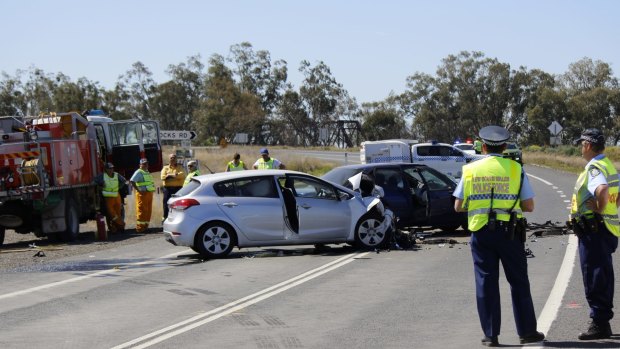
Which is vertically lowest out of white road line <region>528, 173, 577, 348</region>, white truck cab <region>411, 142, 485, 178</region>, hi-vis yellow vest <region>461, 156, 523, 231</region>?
white road line <region>528, 173, 577, 348</region>

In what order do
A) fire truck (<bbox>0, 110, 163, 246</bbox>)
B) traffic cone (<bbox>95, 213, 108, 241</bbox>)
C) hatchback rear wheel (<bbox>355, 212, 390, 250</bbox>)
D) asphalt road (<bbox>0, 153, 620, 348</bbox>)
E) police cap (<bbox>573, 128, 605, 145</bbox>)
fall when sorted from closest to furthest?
police cap (<bbox>573, 128, 605, 145</bbox>)
asphalt road (<bbox>0, 153, 620, 348</bbox>)
hatchback rear wheel (<bbox>355, 212, 390, 250</bbox>)
fire truck (<bbox>0, 110, 163, 246</bbox>)
traffic cone (<bbox>95, 213, 108, 241</bbox>)

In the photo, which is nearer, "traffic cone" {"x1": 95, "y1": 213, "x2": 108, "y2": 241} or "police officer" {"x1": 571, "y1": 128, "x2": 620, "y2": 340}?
"police officer" {"x1": 571, "y1": 128, "x2": 620, "y2": 340}

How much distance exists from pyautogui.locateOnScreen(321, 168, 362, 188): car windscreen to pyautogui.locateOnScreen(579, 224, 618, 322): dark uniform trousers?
9.88m

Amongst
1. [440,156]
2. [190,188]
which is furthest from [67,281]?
[440,156]

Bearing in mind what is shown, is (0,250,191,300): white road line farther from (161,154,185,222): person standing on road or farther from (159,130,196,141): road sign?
(159,130,196,141): road sign

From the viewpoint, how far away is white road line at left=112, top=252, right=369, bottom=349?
869 cm

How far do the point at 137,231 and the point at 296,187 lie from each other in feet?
23.4

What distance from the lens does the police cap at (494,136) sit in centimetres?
788

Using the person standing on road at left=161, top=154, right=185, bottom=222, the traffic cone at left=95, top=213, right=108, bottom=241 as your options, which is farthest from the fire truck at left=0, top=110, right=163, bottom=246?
the person standing on road at left=161, top=154, right=185, bottom=222

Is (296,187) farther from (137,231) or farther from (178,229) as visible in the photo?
(137,231)

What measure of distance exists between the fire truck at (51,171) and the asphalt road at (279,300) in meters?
3.47

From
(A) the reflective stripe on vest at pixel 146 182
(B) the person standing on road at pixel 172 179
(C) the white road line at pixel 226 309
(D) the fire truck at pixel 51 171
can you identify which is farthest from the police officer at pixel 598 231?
(B) the person standing on road at pixel 172 179

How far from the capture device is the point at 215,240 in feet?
50.8

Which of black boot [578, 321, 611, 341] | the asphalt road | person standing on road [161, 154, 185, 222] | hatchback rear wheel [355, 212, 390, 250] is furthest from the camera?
person standing on road [161, 154, 185, 222]
